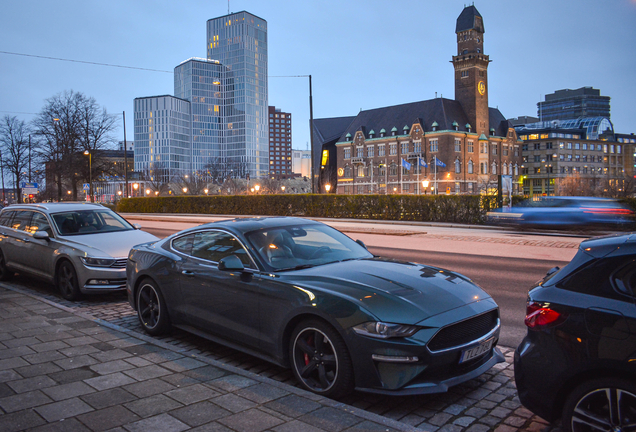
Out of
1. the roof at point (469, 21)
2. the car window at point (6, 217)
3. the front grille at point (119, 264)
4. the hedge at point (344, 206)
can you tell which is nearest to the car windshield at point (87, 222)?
the front grille at point (119, 264)

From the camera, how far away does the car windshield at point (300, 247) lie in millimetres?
4867

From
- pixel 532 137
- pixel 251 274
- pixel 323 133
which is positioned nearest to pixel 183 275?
pixel 251 274

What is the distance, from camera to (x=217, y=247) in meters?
5.34

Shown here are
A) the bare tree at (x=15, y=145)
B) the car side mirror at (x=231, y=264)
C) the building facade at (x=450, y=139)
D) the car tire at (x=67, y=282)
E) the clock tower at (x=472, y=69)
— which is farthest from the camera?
the clock tower at (x=472, y=69)

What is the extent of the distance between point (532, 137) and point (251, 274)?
14112cm

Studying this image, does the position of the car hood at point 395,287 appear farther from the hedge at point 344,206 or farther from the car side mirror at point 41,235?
the hedge at point 344,206

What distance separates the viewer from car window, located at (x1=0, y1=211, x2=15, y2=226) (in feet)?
32.9

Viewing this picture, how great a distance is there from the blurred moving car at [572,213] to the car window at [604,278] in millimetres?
18456

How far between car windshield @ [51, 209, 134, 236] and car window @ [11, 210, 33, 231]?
2.74 feet

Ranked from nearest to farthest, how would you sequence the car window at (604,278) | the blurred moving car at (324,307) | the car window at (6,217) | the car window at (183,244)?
the car window at (604,278)
the blurred moving car at (324,307)
the car window at (183,244)
the car window at (6,217)

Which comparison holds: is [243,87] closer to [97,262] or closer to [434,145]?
[434,145]

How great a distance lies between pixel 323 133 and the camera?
354 feet

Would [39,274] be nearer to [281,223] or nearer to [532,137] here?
[281,223]

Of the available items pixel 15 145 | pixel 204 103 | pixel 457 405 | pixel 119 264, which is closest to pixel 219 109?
pixel 204 103
